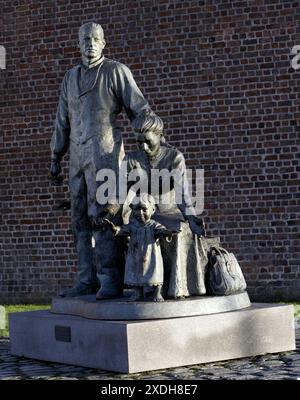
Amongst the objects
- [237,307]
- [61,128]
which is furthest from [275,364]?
[61,128]

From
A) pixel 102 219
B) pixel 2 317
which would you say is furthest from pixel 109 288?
pixel 2 317

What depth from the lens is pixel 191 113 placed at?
10.5m

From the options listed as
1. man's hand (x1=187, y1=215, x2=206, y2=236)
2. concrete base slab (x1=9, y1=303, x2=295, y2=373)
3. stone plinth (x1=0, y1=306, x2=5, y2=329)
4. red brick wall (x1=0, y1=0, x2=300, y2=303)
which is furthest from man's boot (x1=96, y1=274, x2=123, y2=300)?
red brick wall (x1=0, y1=0, x2=300, y2=303)

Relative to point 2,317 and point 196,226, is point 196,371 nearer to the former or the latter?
point 196,226

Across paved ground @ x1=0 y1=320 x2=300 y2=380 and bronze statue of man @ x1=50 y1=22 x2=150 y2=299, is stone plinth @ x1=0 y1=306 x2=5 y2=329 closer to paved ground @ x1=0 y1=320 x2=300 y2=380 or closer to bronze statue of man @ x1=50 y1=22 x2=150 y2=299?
bronze statue of man @ x1=50 y1=22 x2=150 y2=299

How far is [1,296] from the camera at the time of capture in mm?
11422

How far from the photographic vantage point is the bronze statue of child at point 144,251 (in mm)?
5984

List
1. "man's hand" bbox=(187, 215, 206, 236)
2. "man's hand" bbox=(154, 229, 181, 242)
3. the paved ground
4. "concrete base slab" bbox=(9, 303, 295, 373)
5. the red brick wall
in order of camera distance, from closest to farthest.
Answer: the paved ground < "concrete base slab" bbox=(9, 303, 295, 373) < "man's hand" bbox=(154, 229, 181, 242) < "man's hand" bbox=(187, 215, 206, 236) < the red brick wall

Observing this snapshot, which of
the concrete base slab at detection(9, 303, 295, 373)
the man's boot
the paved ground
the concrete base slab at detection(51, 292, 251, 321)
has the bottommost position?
the paved ground

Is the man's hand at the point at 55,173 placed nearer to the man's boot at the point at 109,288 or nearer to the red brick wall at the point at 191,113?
the man's boot at the point at 109,288

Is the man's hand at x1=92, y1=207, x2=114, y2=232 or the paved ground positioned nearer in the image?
the paved ground

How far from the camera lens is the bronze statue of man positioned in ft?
21.5

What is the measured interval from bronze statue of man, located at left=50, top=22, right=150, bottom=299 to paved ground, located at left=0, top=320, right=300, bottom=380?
2.04 feet

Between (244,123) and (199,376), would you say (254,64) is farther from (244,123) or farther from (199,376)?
(199,376)
